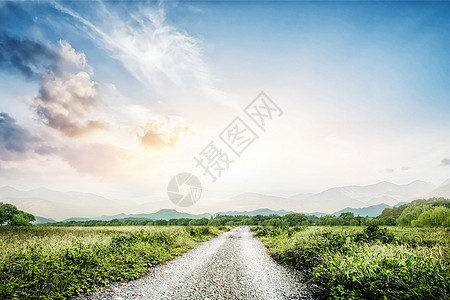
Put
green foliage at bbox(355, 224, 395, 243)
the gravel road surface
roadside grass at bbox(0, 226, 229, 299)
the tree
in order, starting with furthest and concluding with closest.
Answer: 1. the tree
2. green foliage at bbox(355, 224, 395, 243)
3. the gravel road surface
4. roadside grass at bbox(0, 226, 229, 299)

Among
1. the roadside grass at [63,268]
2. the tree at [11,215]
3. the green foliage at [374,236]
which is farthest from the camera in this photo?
the tree at [11,215]

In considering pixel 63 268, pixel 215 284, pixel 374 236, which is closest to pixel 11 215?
pixel 63 268

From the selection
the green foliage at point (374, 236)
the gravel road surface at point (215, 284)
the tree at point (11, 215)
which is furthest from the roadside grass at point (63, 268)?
the tree at point (11, 215)

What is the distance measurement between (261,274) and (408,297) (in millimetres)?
4954

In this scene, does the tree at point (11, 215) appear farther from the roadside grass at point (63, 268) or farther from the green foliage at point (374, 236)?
the green foliage at point (374, 236)

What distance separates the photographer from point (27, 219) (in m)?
62.7

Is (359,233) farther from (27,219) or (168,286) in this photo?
(27,219)

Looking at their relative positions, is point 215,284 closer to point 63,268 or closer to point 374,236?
point 63,268

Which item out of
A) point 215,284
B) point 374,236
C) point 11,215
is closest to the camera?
point 215,284

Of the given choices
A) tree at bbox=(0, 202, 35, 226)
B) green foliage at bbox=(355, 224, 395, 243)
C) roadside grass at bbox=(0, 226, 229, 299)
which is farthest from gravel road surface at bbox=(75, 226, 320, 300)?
tree at bbox=(0, 202, 35, 226)

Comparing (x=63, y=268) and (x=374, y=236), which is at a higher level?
(x=63, y=268)

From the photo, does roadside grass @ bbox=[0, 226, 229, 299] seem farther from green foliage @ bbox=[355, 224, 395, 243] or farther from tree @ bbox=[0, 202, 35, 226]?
tree @ bbox=[0, 202, 35, 226]

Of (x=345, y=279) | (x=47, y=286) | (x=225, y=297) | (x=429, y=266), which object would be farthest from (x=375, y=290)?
(x=47, y=286)

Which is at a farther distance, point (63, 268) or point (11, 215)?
point (11, 215)
